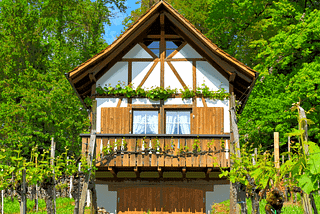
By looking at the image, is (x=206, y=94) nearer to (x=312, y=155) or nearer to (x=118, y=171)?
(x=118, y=171)

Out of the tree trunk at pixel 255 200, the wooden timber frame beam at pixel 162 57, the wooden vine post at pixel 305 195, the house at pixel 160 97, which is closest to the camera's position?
the wooden vine post at pixel 305 195

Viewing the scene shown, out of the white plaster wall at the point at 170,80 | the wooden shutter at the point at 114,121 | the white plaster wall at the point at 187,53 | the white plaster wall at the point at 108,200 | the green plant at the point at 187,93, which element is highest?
the white plaster wall at the point at 187,53

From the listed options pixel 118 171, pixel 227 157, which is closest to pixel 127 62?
pixel 118 171

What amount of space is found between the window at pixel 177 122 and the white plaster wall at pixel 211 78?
4.80 ft

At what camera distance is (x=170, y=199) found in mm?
15727

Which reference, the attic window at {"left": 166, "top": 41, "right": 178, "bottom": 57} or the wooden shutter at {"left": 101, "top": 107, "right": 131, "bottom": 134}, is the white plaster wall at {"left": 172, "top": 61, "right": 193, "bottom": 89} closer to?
the attic window at {"left": 166, "top": 41, "right": 178, "bottom": 57}

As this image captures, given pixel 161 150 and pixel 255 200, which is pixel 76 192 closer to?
pixel 161 150

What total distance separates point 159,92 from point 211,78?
233 cm

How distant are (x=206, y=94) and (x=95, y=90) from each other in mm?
4698

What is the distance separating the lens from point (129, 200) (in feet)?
52.4

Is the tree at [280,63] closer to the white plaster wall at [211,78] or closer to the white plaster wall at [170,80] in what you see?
the white plaster wall at [211,78]

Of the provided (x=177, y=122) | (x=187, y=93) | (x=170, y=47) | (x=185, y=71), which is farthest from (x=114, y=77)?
(x=177, y=122)

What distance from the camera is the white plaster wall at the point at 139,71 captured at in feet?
A: 53.2

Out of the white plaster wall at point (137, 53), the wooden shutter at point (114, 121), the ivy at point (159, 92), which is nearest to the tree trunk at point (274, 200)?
the ivy at point (159, 92)
